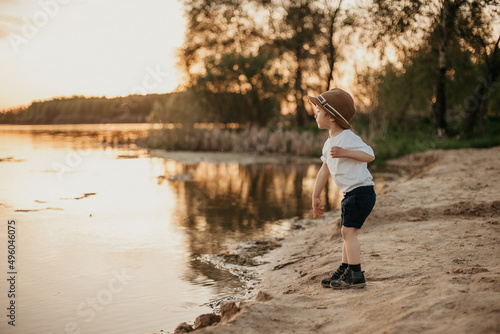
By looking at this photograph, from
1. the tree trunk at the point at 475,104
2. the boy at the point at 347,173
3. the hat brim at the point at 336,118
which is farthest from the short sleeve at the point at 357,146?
the tree trunk at the point at 475,104

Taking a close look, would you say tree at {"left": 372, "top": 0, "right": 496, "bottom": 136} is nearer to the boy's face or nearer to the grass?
the grass

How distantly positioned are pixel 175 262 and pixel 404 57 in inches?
677

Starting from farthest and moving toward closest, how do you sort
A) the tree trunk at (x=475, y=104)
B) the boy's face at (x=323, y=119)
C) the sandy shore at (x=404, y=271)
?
the tree trunk at (x=475, y=104), the boy's face at (x=323, y=119), the sandy shore at (x=404, y=271)

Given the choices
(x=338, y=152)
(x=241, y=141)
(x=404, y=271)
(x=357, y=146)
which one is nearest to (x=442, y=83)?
(x=241, y=141)

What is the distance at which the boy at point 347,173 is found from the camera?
13.6 feet

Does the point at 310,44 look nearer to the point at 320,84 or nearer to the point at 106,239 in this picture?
the point at 320,84

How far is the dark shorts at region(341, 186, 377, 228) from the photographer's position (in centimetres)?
415

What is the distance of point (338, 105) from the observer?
4250 mm

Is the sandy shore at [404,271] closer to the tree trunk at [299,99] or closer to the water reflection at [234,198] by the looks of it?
the water reflection at [234,198]

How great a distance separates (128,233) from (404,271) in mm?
4171

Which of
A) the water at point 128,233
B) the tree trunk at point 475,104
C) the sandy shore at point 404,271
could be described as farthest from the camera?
the tree trunk at point 475,104

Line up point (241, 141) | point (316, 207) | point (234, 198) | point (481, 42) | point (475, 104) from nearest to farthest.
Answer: point (316, 207) < point (234, 198) < point (481, 42) < point (475, 104) < point (241, 141)

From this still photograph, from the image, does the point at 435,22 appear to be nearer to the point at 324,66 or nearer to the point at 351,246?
the point at 324,66

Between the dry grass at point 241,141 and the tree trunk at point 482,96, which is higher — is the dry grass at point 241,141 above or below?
below
